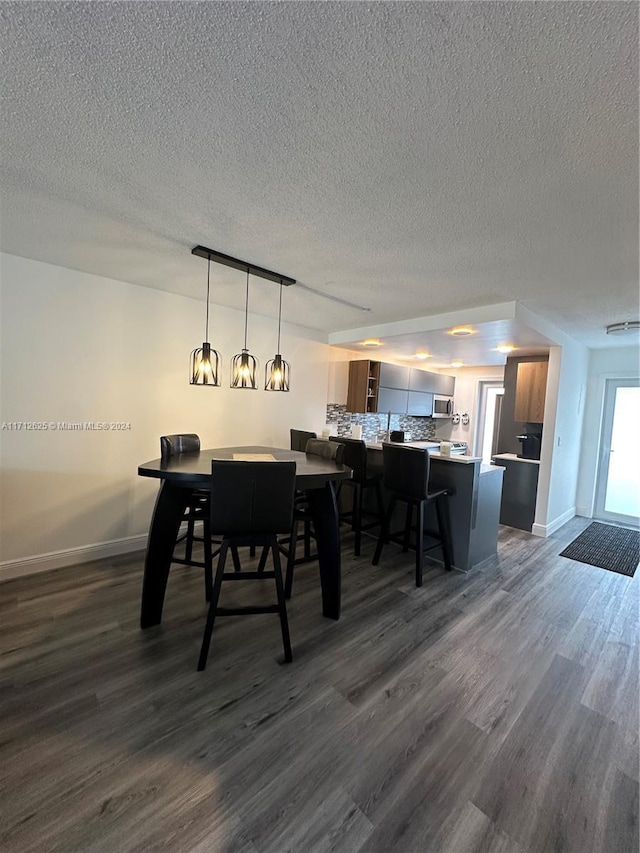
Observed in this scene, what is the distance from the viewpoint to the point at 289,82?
1083 mm

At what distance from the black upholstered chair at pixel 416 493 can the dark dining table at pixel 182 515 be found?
79 cm

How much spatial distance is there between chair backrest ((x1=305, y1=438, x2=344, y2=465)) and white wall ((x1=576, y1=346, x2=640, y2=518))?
13.7 feet

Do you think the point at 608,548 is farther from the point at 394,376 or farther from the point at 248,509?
the point at 248,509

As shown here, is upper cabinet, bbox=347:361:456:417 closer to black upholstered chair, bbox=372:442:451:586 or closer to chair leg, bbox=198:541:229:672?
black upholstered chair, bbox=372:442:451:586

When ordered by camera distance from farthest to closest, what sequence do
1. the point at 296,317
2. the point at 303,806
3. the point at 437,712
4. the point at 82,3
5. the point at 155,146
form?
the point at 296,317
the point at 437,712
the point at 155,146
the point at 303,806
the point at 82,3

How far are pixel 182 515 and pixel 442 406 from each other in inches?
210

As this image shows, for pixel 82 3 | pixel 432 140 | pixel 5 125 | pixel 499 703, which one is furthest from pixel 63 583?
pixel 432 140

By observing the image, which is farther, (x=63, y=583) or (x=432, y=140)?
(x=63, y=583)

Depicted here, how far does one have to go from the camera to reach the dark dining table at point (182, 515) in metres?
1.98

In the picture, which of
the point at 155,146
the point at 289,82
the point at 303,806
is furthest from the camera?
the point at 155,146

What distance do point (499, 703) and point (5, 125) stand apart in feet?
10.5

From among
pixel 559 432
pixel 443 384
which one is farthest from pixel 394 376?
pixel 559 432

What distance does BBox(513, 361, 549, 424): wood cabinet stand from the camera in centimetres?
429

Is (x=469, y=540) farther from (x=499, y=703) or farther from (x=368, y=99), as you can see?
(x=368, y=99)
